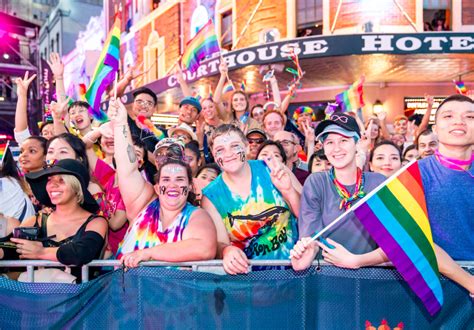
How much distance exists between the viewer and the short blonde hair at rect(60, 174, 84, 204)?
3.82 metres

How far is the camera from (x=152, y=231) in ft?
11.8

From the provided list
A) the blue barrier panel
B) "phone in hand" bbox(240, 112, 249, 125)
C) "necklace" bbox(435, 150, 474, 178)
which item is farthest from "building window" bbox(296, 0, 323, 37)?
the blue barrier panel

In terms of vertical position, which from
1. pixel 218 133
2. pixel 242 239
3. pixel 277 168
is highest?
pixel 218 133

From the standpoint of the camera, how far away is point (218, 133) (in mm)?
4066

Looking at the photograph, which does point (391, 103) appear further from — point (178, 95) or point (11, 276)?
point (11, 276)

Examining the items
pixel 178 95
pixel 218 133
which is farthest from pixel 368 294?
pixel 178 95

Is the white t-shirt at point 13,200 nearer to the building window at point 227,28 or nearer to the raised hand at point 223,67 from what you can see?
the raised hand at point 223,67

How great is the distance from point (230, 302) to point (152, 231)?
0.87 metres

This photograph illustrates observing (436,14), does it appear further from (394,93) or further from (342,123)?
(342,123)

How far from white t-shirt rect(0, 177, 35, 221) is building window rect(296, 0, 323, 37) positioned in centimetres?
1507

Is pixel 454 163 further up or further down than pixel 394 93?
further down

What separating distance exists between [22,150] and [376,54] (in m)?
10.6

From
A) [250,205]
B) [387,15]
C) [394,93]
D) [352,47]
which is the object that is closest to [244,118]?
[250,205]

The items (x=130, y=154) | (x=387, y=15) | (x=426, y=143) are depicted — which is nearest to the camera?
(x=130, y=154)
